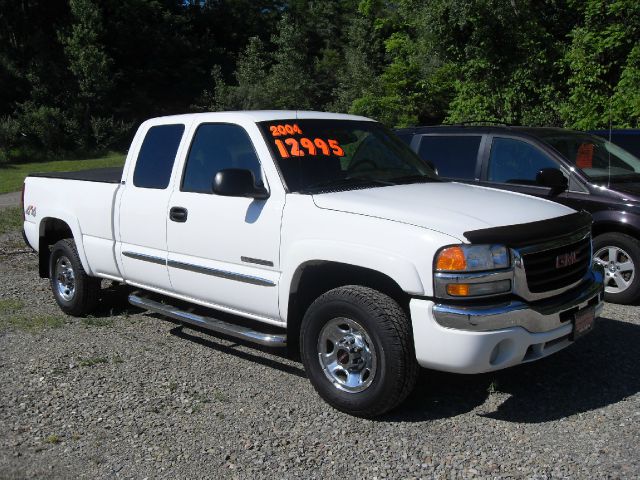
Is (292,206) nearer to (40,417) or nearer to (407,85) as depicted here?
(40,417)

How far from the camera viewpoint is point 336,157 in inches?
196

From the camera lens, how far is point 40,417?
14.4ft

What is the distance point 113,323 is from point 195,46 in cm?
5260

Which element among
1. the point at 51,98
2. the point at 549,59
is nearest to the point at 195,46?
the point at 51,98

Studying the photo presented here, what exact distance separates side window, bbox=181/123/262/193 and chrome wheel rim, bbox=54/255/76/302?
83.3 inches

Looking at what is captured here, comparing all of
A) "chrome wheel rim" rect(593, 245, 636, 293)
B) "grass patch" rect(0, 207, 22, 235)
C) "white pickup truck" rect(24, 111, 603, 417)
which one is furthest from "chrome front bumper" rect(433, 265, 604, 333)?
"grass patch" rect(0, 207, 22, 235)

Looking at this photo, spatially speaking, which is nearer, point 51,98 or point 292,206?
point 292,206

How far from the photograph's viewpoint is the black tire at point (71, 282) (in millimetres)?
6508

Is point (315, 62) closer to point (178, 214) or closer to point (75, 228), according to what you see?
point (75, 228)

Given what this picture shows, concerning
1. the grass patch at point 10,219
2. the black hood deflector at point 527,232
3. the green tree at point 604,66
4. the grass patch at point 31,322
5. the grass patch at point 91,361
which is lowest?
the grass patch at point 10,219

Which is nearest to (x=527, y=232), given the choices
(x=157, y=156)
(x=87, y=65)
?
(x=157, y=156)

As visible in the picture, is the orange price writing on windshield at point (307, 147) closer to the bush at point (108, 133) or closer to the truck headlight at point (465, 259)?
the truck headlight at point (465, 259)

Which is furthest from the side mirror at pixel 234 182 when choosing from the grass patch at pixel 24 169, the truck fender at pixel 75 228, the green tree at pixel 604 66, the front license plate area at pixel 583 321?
the grass patch at pixel 24 169

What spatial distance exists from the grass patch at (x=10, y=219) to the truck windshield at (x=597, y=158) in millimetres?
9830
